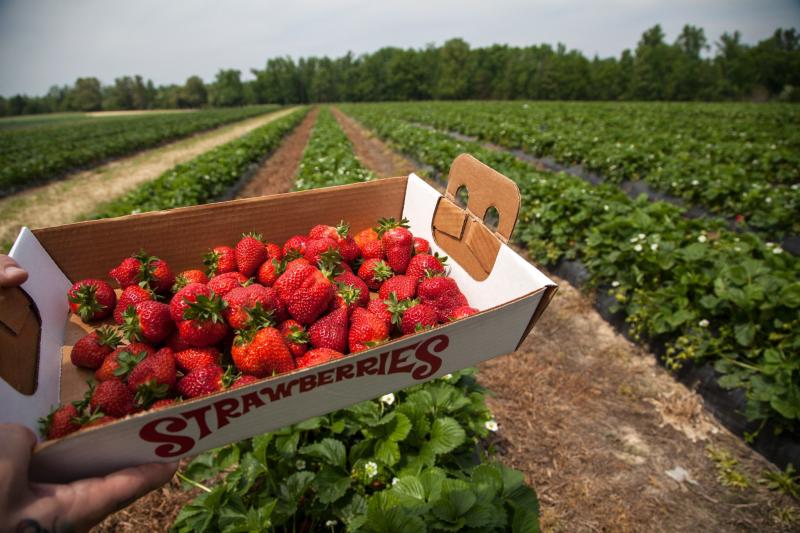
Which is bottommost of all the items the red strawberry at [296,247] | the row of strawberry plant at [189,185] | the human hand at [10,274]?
the row of strawberry plant at [189,185]

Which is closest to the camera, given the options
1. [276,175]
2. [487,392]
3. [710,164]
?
[487,392]

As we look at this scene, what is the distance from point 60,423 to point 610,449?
3.23 meters

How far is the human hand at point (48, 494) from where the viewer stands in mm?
788

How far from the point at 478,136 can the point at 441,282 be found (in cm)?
1693

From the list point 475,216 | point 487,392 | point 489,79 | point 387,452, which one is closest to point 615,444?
point 487,392

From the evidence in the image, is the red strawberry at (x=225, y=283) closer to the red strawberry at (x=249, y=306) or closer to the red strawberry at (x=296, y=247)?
the red strawberry at (x=249, y=306)

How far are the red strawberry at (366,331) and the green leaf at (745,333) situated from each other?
3.04 meters

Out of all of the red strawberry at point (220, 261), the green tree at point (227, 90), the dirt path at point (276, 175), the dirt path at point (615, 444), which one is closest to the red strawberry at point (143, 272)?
the red strawberry at point (220, 261)

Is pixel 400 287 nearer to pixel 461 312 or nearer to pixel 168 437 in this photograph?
pixel 461 312

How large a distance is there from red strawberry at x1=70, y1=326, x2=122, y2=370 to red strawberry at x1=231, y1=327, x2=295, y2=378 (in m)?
0.47

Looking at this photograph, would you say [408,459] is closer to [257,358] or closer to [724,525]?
[257,358]

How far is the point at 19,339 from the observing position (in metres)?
1.22

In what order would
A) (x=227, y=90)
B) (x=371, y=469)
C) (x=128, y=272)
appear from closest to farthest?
1. (x=128, y=272)
2. (x=371, y=469)
3. (x=227, y=90)

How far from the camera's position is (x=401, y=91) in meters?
75.5
